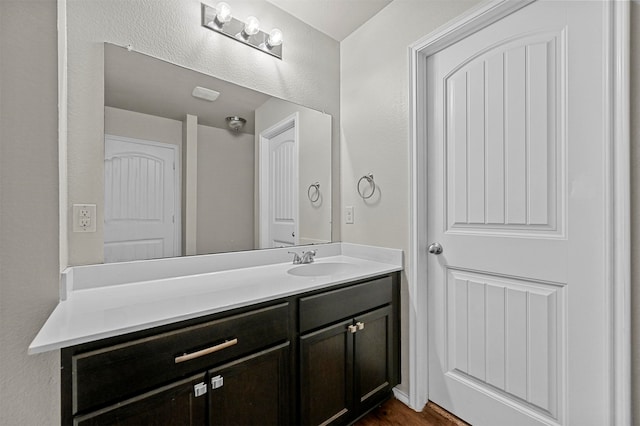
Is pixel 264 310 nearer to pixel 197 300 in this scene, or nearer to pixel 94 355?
pixel 197 300

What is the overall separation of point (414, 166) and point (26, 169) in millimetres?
1605

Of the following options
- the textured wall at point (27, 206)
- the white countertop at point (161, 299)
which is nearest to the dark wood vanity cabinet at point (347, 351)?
the white countertop at point (161, 299)

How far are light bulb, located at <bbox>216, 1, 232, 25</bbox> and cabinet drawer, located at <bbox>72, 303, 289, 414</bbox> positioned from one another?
150 cm

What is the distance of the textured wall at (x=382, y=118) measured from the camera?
171 cm

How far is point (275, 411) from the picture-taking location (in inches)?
46.3

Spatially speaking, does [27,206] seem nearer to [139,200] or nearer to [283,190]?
[139,200]

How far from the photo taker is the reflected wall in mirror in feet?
4.44

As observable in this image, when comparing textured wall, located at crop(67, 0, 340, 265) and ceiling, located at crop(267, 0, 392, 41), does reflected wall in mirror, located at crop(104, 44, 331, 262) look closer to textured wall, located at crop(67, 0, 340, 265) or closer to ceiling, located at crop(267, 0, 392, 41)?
textured wall, located at crop(67, 0, 340, 265)

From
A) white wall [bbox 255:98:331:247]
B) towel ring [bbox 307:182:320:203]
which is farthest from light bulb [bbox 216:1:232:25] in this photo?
towel ring [bbox 307:182:320:203]

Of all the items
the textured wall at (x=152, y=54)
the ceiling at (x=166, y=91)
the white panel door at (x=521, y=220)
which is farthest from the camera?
the ceiling at (x=166, y=91)

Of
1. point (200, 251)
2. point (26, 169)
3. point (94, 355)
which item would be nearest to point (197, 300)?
point (94, 355)

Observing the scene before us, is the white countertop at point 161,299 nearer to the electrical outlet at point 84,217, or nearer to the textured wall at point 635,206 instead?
the electrical outlet at point 84,217

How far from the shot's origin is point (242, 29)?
1708mm

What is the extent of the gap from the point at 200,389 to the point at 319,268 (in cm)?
97
